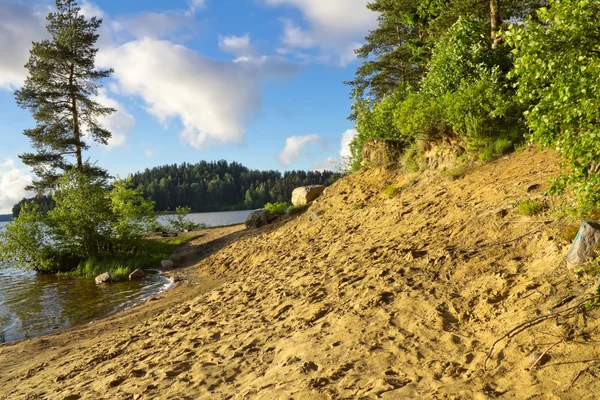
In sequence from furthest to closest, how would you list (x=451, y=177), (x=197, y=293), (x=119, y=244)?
(x=119, y=244)
(x=197, y=293)
(x=451, y=177)

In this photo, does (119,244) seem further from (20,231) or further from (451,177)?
(451,177)

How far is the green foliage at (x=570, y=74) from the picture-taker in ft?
14.0

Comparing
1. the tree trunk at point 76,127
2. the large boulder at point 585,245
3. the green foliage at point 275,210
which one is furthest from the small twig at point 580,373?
the tree trunk at point 76,127

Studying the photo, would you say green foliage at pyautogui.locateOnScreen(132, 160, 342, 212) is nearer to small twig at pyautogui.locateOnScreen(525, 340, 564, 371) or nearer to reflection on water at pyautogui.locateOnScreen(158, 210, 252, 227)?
reflection on water at pyautogui.locateOnScreen(158, 210, 252, 227)

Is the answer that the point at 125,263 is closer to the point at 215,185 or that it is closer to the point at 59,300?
the point at 59,300

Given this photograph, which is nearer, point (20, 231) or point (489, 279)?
point (489, 279)

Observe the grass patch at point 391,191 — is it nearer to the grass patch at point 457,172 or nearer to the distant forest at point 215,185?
the grass patch at point 457,172

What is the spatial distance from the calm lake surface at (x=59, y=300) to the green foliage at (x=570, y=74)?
12.5 metres

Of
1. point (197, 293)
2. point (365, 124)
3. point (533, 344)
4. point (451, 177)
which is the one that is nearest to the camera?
point (533, 344)

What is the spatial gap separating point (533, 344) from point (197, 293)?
10724 millimetres

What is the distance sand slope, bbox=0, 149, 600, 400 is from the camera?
4.20 meters

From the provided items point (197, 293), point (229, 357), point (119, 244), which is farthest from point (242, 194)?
point (229, 357)

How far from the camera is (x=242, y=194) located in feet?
387

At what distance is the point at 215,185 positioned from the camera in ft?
382
